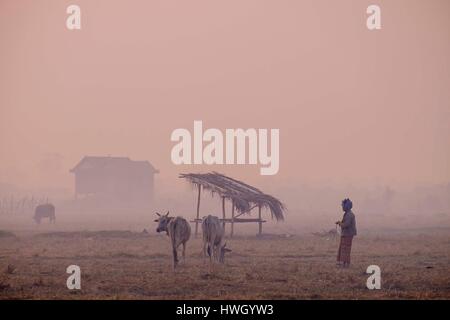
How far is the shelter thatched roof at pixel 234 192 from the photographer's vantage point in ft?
116

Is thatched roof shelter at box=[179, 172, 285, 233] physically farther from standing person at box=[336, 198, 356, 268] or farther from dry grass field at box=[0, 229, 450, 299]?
standing person at box=[336, 198, 356, 268]

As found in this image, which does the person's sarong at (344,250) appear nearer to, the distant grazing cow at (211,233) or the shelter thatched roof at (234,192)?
the distant grazing cow at (211,233)

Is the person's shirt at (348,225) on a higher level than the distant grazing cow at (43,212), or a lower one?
lower

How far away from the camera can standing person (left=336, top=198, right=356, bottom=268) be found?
68.1 ft

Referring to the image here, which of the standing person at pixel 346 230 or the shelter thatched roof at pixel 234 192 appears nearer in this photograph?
the standing person at pixel 346 230

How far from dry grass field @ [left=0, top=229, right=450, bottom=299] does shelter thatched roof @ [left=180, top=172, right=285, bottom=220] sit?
11.8ft

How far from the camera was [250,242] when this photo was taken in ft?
105

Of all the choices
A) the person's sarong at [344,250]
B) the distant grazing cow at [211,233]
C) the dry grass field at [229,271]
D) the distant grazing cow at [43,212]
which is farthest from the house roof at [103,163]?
the person's sarong at [344,250]

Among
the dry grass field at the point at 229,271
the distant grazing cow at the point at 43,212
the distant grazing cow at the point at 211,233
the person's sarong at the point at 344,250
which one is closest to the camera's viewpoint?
the dry grass field at the point at 229,271

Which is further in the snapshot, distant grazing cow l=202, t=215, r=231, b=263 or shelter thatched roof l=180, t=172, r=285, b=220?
shelter thatched roof l=180, t=172, r=285, b=220

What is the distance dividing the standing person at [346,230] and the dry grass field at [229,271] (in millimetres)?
323

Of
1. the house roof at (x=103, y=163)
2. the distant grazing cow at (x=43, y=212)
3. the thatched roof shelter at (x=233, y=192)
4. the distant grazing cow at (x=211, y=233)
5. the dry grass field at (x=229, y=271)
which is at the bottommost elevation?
the dry grass field at (x=229, y=271)

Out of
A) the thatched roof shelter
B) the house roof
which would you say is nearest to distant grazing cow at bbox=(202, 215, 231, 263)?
the thatched roof shelter
